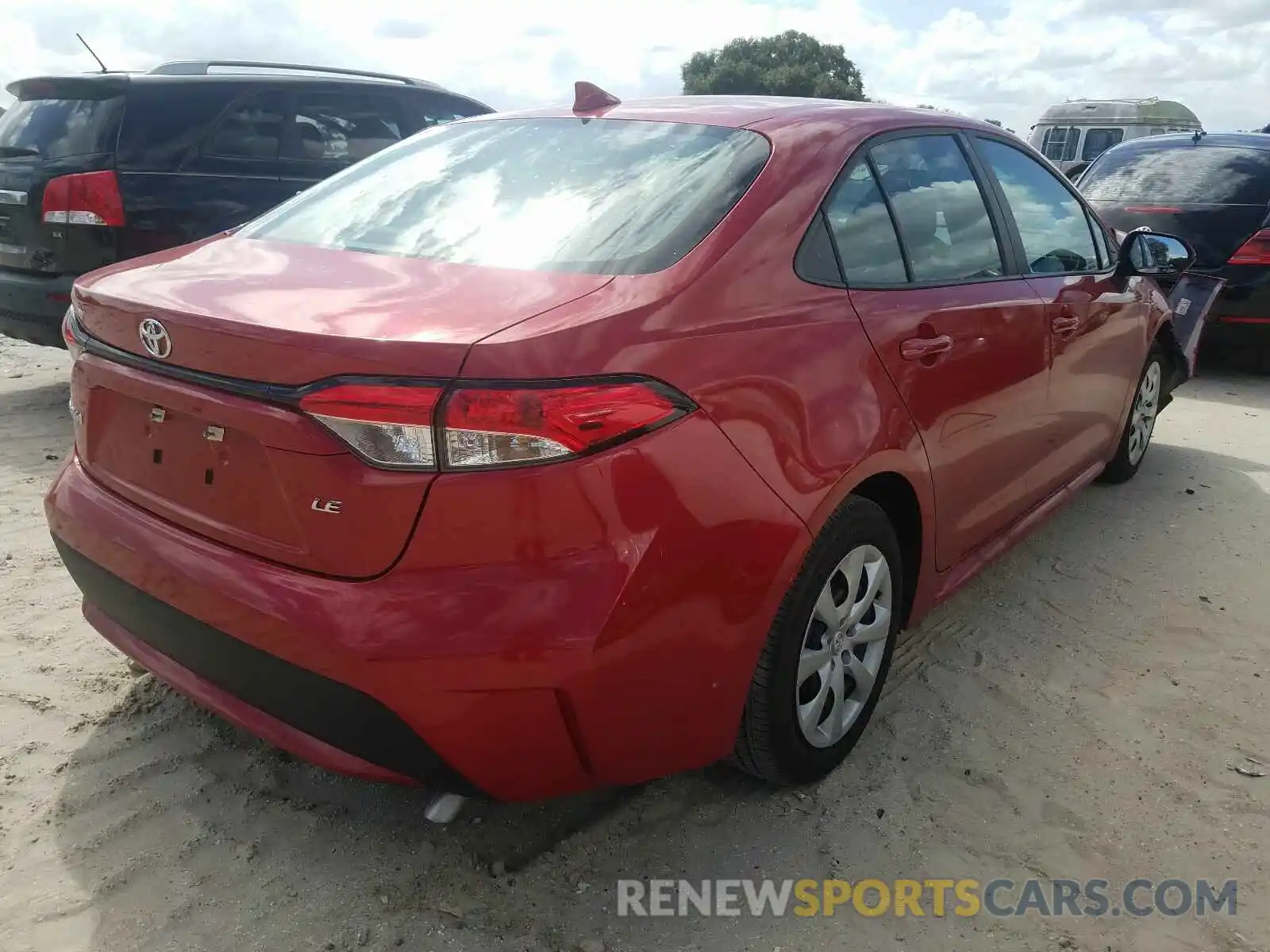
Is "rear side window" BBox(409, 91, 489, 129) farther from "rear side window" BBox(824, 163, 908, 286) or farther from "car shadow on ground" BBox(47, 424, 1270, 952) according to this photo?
"car shadow on ground" BBox(47, 424, 1270, 952)

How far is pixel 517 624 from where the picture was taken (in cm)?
170

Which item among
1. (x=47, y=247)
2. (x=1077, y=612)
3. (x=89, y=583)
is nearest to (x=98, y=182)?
(x=47, y=247)

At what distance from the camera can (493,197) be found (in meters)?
2.35

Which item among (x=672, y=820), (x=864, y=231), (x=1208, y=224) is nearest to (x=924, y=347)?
(x=864, y=231)

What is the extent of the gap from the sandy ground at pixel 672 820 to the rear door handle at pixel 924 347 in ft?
3.30

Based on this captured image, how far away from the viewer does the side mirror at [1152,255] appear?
3.90 meters

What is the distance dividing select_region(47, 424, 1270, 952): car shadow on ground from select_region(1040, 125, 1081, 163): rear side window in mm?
18966

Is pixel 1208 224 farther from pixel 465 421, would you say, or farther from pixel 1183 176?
pixel 465 421

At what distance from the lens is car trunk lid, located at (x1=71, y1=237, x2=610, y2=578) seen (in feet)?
5.63

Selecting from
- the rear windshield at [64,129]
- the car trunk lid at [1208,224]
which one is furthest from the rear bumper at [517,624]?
the car trunk lid at [1208,224]

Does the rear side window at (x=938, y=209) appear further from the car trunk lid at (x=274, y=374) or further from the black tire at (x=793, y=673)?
the car trunk lid at (x=274, y=374)

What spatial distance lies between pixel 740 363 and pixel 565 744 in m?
0.79

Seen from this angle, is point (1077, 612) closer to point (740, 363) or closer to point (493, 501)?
point (740, 363)

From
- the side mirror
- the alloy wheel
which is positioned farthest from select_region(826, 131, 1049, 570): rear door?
the side mirror
